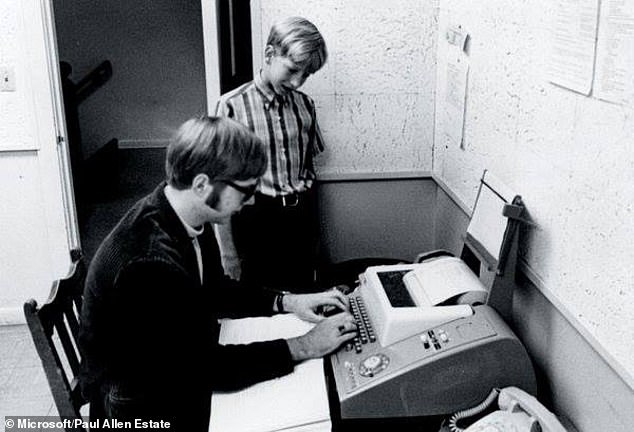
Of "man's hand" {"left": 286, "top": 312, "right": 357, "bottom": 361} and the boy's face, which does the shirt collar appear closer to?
the boy's face

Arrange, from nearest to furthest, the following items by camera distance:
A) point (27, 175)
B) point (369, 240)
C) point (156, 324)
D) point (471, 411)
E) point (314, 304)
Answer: point (156, 324), point (471, 411), point (314, 304), point (369, 240), point (27, 175)

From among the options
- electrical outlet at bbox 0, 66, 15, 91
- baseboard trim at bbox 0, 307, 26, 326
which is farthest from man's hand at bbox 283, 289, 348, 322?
baseboard trim at bbox 0, 307, 26, 326

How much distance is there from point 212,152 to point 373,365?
56 cm

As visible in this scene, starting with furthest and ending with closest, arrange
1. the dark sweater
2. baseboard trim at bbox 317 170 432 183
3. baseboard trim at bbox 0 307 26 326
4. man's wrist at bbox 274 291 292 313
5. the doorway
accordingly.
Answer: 1. the doorway
2. baseboard trim at bbox 0 307 26 326
3. baseboard trim at bbox 317 170 432 183
4. man's wrist at bbox 274 291 292 313
5. the dark sweater

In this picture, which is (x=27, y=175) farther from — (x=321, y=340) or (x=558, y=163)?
(x=558, y=163)

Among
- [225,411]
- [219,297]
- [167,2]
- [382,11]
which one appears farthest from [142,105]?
[225,411]

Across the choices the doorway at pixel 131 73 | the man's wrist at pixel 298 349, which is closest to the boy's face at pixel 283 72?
the man's wrist at pixel 298 349

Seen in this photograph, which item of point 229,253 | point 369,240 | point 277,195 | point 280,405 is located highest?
point 277,195

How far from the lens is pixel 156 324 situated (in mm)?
1314

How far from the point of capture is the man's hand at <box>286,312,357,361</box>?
152cm

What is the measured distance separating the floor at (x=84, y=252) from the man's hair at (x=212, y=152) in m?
1.68

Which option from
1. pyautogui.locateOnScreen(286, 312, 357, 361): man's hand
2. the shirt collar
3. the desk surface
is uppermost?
the shirt collar

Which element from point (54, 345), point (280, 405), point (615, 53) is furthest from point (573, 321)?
point (54, 345)

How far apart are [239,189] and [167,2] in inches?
203
